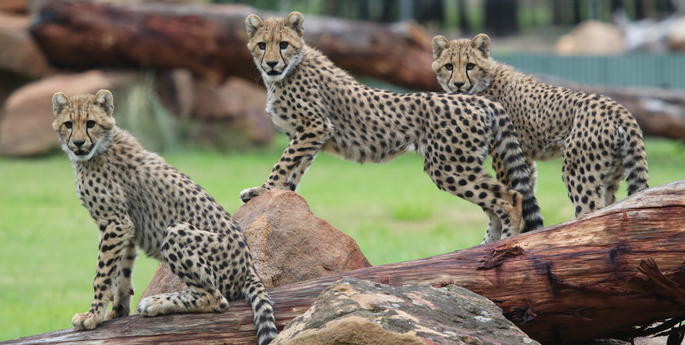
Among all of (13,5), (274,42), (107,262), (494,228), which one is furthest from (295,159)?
(13,5)

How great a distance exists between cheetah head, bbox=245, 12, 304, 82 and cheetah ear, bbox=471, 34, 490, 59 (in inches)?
41.9

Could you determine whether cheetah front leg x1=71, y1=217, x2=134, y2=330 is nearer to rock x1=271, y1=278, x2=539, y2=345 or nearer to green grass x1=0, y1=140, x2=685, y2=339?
rock x1=271, y1=278, x2=539, y2=345

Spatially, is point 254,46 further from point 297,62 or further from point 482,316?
point 482,316

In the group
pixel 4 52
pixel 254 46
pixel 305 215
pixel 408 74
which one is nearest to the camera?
pixel 305 215

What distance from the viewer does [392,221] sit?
38.2 feet

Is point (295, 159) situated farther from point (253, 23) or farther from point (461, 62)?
point (461, 62)

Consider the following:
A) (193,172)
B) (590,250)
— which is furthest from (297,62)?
(193,172)

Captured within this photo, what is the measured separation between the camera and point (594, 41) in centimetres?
2706

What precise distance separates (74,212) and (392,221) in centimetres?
371

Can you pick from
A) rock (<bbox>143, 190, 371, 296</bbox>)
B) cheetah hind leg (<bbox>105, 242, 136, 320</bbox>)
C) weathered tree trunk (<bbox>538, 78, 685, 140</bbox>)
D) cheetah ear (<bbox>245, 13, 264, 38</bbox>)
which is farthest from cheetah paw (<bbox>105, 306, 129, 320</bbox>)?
weathered tree trunk (<bbox>538, 78, 685, 140</bbox>)

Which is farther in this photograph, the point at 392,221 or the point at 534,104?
the point at 392,221

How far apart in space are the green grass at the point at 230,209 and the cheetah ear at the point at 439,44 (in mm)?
2993

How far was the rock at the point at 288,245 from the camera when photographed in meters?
5.61

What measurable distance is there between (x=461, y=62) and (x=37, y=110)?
33.7 ft
